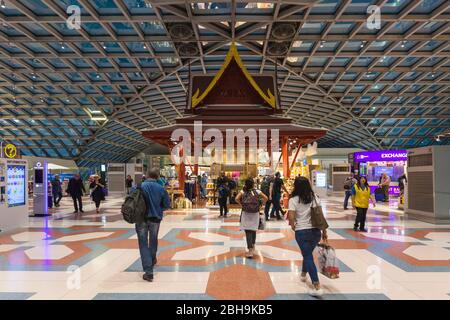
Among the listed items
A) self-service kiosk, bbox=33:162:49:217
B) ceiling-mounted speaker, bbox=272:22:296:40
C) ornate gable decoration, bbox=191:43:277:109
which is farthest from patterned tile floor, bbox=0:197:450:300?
ceiling-mounted speaker, bbox=272:22:296:40

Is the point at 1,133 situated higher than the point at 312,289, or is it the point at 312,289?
the point at 1,133

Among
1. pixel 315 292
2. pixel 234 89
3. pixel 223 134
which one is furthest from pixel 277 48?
pixel 315 292

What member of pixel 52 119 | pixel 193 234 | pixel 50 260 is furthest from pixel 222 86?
pixel 52 119

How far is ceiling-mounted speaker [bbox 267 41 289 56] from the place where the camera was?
21.5 meters

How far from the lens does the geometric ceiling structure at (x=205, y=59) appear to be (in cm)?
1684

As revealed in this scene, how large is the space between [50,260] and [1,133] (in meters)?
44.2

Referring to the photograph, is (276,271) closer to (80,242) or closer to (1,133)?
(80,242)

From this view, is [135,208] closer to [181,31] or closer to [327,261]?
[327,261]

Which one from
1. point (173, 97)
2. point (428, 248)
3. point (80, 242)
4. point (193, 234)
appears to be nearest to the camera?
point (428, 248)

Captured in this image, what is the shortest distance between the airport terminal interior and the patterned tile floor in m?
0.04

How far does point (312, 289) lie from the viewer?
4555 millimetres

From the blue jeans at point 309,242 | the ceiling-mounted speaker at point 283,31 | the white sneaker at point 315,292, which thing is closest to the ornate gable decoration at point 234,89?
the ceiling-mounted speaker at point 283,31

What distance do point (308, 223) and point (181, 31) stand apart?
16.5 meters
